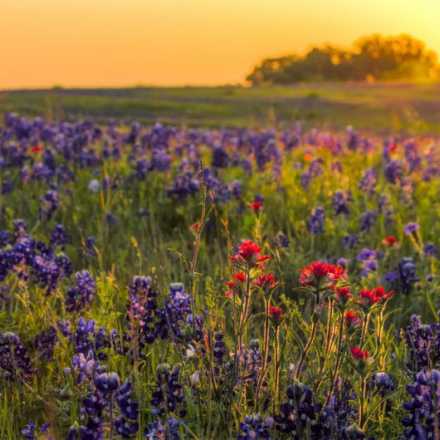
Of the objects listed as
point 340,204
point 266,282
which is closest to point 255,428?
point 266,282

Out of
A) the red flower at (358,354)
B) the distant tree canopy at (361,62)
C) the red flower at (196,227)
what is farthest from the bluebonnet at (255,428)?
the distant tree canopy at (361,62)

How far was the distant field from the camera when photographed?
21406 millimetres

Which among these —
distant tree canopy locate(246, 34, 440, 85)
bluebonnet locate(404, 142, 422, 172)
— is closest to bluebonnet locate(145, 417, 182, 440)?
bluebonnet locate(404, 142, 422, 172)

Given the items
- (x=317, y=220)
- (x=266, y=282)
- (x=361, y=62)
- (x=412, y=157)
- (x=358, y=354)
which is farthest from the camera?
(x=361, y=62)

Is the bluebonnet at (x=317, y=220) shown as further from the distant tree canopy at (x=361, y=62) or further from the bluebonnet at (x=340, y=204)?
the distant tree canopy at (x=361, y=62)

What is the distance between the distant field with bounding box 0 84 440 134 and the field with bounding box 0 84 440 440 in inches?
397

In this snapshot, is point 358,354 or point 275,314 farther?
point 275,314

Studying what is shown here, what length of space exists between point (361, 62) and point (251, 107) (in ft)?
158

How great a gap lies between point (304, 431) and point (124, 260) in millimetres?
2875

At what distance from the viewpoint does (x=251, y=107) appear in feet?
85.1

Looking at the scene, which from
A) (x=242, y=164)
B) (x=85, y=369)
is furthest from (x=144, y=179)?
(x=85, y=369)

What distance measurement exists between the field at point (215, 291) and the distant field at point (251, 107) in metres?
10.1

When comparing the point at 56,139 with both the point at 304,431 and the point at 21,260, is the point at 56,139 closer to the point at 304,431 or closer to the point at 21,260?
the point at 21,260

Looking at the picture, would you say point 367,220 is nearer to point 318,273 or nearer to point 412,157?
point 412,157
